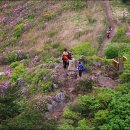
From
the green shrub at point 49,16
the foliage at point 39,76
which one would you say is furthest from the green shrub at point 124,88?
the green shrub at point 49,16

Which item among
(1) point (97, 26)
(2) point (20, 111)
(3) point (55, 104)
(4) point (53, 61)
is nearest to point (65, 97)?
(3) point (55, 104)

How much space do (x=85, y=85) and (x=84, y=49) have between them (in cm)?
861

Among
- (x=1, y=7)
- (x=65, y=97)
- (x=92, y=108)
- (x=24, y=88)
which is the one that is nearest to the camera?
(x=92, y=108)

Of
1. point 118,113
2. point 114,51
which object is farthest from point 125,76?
point 114,51

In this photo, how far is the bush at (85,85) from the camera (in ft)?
104

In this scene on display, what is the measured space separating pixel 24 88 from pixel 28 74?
2.34 meters

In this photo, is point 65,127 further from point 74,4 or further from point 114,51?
point 74,4

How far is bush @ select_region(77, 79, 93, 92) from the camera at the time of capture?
3184 cm

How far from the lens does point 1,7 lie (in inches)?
2199

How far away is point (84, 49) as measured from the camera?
132 feet

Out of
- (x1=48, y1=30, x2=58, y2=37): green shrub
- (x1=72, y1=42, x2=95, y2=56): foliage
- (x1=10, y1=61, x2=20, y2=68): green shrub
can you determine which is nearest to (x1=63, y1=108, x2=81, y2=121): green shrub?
(x1=72, y1=42, x2=95, y2=56): foliage

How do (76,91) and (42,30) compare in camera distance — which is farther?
(42,30)

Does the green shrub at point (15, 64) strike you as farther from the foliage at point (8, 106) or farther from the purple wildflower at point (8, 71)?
the foliage at point (8, 106)

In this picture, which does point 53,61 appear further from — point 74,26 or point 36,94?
point 74,26
